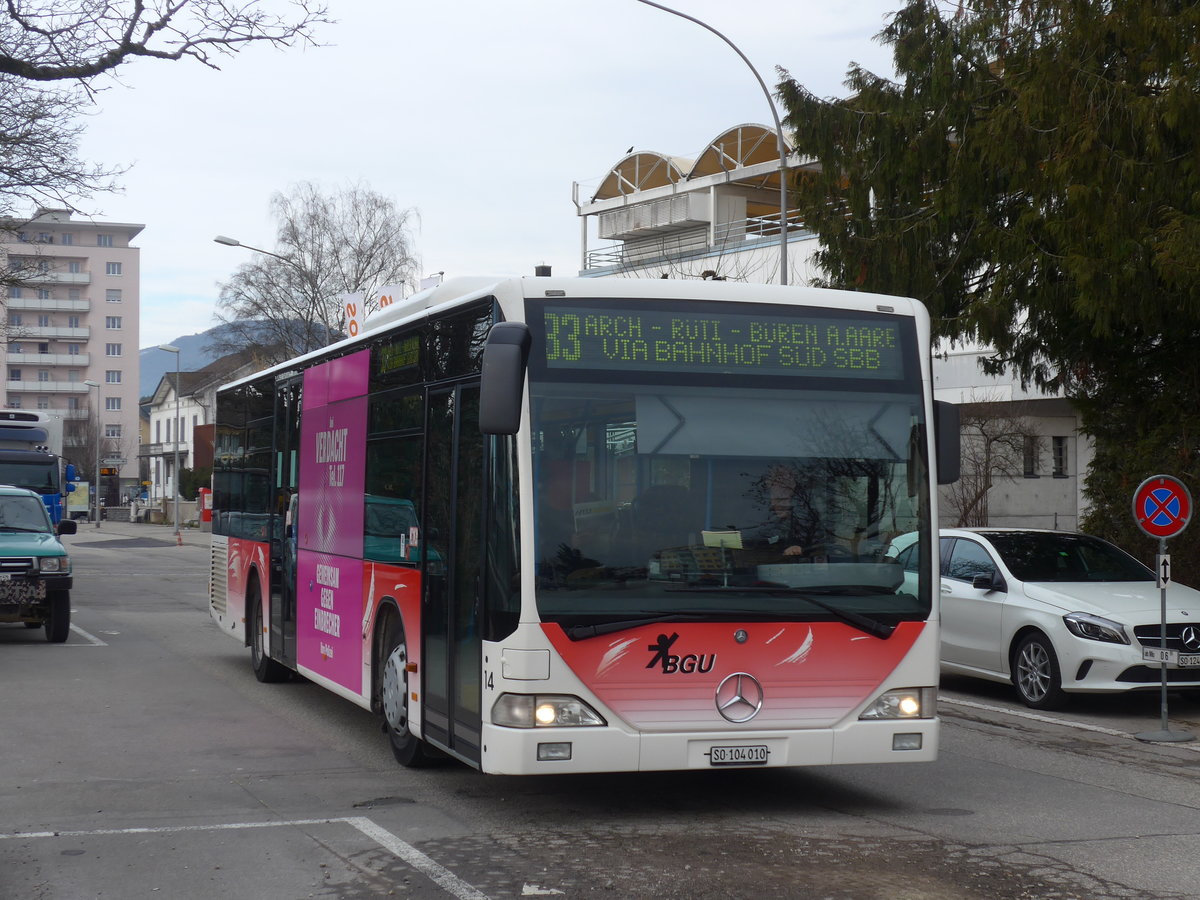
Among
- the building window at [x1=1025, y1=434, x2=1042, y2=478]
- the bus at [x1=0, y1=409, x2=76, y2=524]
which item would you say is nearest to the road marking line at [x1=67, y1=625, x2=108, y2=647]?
the bus at [x1=0, y1=409, x2=76, y2=524]

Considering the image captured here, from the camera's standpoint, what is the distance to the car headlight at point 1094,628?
12.3 metres

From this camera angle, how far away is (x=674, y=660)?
24.8ft

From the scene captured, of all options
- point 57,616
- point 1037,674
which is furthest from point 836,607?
point 57,616

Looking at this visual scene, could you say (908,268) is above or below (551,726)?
above

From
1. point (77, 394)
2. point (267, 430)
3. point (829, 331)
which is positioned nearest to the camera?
point (829, 331)

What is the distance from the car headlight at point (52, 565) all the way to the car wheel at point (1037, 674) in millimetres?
10879

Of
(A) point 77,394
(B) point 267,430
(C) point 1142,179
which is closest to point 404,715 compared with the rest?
(B) point 267,430

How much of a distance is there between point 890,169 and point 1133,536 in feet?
17.2

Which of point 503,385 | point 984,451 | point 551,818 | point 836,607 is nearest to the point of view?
point 503,385

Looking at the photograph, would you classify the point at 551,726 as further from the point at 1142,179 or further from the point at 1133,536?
the point at 1133,536

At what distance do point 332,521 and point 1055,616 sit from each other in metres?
6.12

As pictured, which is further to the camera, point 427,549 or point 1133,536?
point 1133,536

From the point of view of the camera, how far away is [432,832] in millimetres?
7516

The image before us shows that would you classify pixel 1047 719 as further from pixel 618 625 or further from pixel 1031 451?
pixel 1031 451
